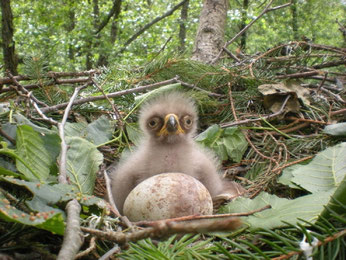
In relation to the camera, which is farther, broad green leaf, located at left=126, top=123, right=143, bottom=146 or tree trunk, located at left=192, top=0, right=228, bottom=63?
tree trunk, located at left=192, top=0, right=228, bottom=63

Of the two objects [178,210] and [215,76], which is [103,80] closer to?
[215,76]

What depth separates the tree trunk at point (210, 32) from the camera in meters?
3.99

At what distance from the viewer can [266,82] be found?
2754 mm

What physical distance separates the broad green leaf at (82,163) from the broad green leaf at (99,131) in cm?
17

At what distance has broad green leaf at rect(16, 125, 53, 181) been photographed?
1311 millimetres

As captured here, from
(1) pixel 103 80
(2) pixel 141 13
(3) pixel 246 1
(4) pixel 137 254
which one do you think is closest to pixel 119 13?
(2) pixel 141 13

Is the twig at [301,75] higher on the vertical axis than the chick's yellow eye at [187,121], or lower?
higher

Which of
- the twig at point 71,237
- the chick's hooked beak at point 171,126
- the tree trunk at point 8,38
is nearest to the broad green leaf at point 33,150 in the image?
the twig at point 71,237

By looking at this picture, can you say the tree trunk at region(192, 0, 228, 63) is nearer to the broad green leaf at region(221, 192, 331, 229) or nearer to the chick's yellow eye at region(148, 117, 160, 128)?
the chick's yellow eye at region(148, 117, 160, 128)

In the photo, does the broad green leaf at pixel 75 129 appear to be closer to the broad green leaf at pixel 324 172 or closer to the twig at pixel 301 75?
the broad green leaf at pixel 324 172

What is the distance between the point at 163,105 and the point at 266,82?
3.00 ft

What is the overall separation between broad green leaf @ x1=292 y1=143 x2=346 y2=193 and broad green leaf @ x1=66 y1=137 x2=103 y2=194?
0.94 m

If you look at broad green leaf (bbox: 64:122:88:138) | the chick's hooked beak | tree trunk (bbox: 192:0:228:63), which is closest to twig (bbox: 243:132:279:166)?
the chick's hooked beak

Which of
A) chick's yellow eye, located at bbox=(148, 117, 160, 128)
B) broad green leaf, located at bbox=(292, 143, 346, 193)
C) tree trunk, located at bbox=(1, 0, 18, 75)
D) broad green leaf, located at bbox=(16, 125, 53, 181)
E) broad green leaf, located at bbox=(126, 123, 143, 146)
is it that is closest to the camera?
broad green leaf, located at bbox=(16, 125, 53, 181)
